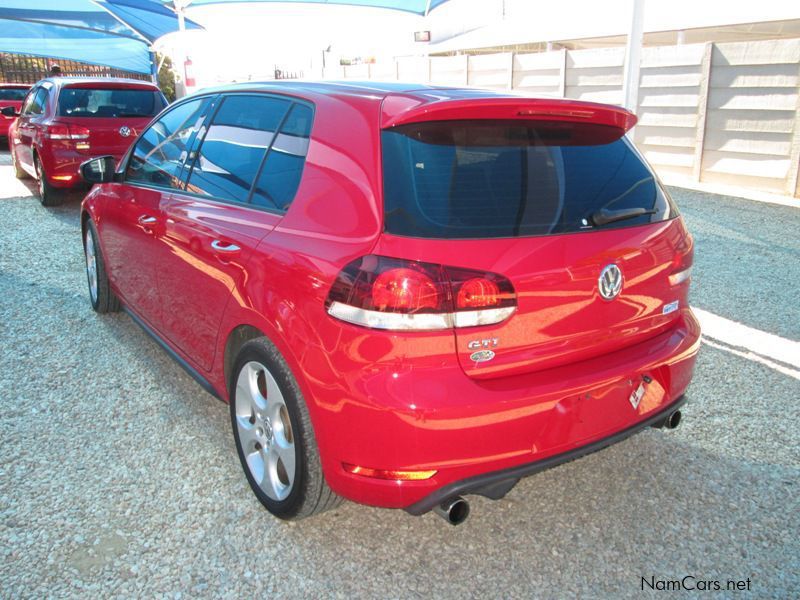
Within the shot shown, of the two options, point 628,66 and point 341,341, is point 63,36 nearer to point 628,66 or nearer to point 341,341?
point 628,66

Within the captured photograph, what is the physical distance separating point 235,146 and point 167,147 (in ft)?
2.86

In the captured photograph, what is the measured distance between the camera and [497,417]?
2213 millimetres

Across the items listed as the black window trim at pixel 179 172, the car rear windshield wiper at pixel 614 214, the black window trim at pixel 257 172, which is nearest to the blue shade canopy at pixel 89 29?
the black window trim at pixel 179 172

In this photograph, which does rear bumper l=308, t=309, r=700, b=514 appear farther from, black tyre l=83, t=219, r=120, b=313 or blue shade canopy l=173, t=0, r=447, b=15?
blue shade canopy l=173, t=0, r=447, b=15

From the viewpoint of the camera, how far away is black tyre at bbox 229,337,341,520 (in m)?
2.50

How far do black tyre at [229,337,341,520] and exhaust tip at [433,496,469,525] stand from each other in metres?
0.47

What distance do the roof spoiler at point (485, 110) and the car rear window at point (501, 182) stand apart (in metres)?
0.03

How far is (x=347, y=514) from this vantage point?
283 cm

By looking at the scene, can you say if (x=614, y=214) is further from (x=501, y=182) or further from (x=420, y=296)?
(x=420, y=296)

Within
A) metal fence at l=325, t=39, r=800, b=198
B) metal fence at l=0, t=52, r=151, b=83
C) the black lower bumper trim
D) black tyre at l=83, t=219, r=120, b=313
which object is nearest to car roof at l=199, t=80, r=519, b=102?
the black lower bumper trim

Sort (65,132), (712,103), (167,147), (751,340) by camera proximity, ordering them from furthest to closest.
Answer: (712,103) < (65,132) < (751,340) < (167,147)

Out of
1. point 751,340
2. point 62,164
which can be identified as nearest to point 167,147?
point 751,340

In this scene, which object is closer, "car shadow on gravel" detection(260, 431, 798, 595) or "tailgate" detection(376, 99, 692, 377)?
"tailgate" detection(376, 99, 692, 377)

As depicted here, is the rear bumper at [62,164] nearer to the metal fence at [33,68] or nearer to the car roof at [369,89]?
the car roof at [369,89]
